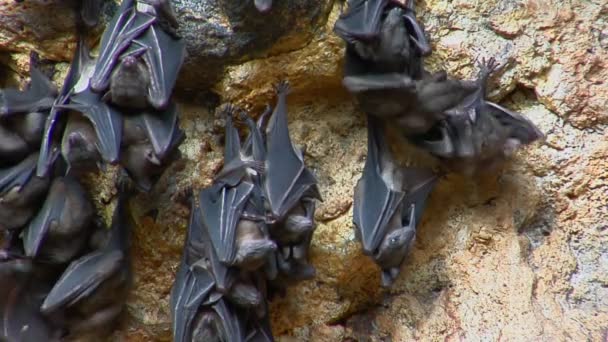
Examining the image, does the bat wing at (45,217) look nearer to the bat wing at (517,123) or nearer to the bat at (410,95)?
the bat at (410,95)

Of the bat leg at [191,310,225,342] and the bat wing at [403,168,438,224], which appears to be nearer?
the bat leg at [191,310,225,342]

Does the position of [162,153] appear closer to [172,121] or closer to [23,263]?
[172,121]

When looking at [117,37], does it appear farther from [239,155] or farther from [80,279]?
[80,279]

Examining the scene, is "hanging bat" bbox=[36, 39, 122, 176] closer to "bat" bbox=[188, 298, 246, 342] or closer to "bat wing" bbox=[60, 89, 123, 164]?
"bat wing" bbox=[60, 89, 123, 164]

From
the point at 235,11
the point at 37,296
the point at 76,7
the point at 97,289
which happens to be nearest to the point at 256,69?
the point at 235,11

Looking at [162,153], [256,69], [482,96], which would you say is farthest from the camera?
[256,69]

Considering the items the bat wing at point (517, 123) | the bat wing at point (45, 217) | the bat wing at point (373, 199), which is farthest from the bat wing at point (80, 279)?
the bat wing at point (517, 123)

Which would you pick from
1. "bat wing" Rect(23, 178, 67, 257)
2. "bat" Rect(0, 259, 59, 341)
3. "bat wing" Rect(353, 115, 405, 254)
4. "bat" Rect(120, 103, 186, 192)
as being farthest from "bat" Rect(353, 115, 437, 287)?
"bat" Rect(0, 259, 59, 341)
